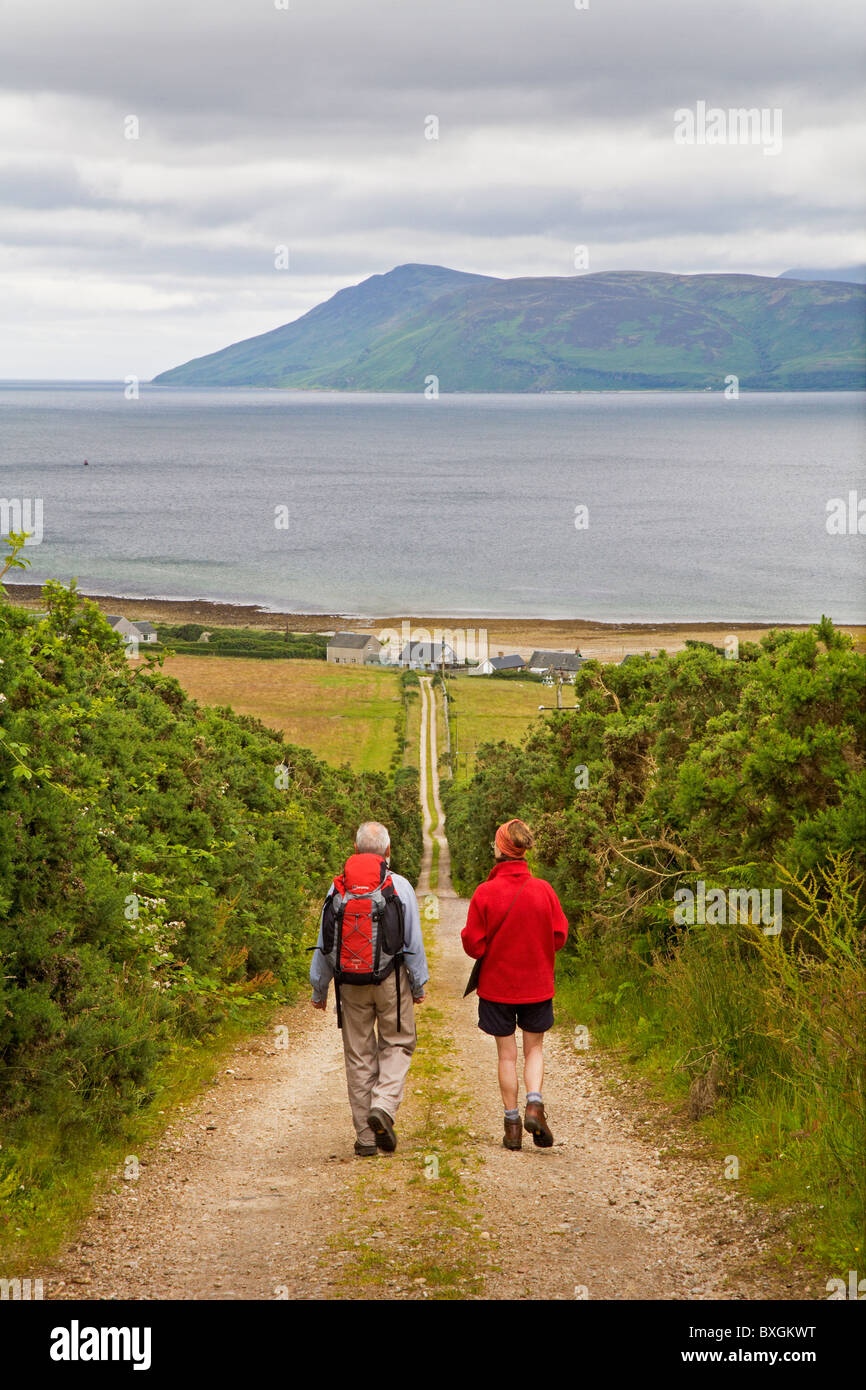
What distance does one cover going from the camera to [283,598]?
11944cm

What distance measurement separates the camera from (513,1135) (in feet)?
21.7

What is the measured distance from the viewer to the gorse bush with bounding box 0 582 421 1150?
655 centimetres

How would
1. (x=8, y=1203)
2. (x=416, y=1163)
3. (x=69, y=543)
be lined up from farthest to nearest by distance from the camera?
(x=69, y=543), (x=416, y=1163), (x=8, y=1203)

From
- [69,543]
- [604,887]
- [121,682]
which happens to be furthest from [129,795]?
[69,543]

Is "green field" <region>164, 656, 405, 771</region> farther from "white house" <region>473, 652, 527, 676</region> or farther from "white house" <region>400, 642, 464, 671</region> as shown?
"white house" <region>473, 652, 527, 676</region>

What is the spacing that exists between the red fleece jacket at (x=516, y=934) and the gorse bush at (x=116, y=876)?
220 cm

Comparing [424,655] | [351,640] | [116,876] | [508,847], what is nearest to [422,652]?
[424,655]

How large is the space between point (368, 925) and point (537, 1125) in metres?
1.55

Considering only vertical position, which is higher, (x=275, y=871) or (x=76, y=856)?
(x=76, y=856)

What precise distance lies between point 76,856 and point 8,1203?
85.4 inches

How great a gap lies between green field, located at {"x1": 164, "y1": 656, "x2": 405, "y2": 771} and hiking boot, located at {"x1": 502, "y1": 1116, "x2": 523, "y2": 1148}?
56776 mm

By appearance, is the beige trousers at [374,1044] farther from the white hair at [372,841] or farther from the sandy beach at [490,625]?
the sandy beach at [490,625]

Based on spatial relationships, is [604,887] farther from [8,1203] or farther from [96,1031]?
[8,1203]

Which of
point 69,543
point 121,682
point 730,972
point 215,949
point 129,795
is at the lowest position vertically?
point 215,949
